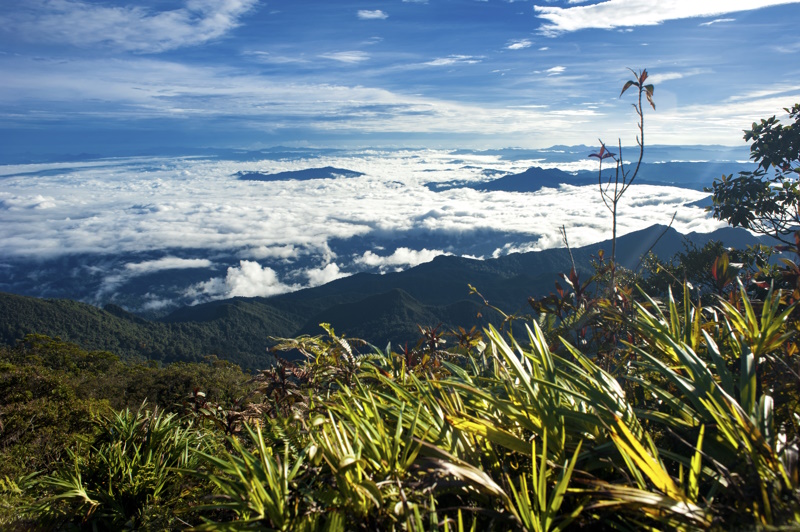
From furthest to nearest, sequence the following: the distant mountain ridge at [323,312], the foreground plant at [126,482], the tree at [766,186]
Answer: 1. the distant mountain ridge at [323,312]
2. the tree at [766,186]
3. the foreground plant at [126,482]

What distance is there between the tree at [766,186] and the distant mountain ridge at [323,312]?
5499 centimetres

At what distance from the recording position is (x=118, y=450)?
2.74 metres

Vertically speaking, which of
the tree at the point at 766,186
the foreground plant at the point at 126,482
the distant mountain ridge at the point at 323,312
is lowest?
the distant mountain ridge at the point at 323,312

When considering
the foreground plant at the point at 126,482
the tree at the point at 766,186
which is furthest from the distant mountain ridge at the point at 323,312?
the foreground plant at the point at 126,482

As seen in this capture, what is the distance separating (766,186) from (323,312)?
395 ft

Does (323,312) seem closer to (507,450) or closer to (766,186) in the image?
(766,186)

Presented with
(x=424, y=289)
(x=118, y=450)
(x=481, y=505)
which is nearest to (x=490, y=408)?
(x=481, y=505)

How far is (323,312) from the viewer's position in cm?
12450

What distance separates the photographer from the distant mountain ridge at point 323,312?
89.6 m

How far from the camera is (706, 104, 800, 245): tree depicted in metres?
7.59

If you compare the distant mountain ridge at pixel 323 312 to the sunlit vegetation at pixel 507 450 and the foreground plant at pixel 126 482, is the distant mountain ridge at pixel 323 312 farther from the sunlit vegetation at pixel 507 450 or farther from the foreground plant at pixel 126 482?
the sunlit vegetation at pixel 507 450

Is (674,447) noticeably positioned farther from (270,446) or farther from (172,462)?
(172,462)

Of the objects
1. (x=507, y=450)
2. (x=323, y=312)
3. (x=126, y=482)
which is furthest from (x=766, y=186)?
(x=323, y=312)

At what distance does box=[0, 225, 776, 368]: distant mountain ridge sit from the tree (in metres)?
55.0
